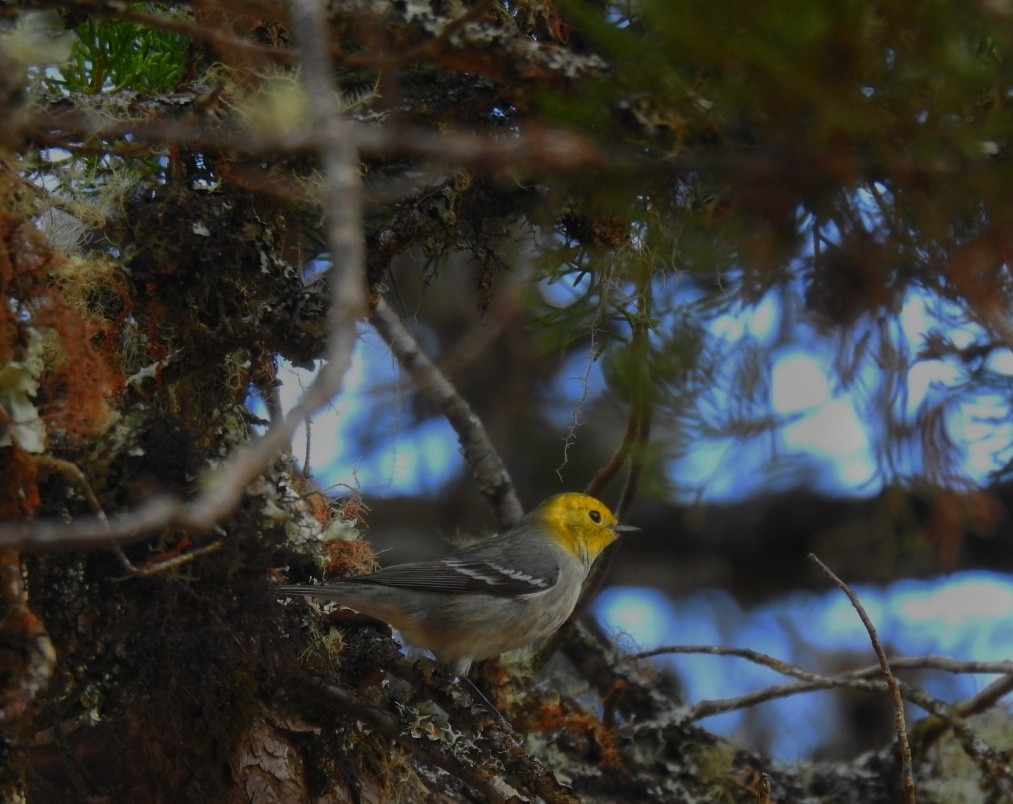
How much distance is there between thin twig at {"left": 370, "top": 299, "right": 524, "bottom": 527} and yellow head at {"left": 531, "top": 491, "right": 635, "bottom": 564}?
43cm

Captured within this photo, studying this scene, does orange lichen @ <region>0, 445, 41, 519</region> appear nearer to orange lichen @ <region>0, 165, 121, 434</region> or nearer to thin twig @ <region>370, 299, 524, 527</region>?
orange lichen @ <region>0, 165, 121, 434</region>

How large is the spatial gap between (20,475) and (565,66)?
45.4 inches

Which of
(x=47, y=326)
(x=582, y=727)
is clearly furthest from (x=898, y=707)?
(x=47, y=326)

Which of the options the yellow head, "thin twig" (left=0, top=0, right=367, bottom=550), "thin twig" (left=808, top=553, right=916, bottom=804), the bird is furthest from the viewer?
the yellow head

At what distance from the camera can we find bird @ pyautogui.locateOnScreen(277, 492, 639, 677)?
310 centimetres

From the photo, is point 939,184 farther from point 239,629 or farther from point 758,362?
point 239,629

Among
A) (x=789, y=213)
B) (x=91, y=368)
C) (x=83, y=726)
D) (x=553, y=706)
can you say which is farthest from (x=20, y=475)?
(x=553, y=706)

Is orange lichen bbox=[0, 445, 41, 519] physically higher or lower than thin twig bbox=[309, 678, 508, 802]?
higher

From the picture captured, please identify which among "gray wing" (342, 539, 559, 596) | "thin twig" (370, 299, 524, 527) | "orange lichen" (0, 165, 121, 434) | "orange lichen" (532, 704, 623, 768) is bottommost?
"orange lichen" (532, 704, 623, 768)

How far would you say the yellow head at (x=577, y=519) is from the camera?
12.9 feet

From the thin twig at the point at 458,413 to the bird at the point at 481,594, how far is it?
4.3 inches

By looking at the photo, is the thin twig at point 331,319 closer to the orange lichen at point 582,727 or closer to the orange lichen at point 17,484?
the orange lichen at point 17,484

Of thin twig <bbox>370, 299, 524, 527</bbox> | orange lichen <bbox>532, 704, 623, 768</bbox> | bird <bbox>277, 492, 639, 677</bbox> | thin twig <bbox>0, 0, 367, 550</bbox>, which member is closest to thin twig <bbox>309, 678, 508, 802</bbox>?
bird <bbox>277, 492, 639, 677</bbox>

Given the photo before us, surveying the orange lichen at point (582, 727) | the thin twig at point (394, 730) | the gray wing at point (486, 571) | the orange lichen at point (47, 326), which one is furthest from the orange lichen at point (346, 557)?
the orange lichen at point (47, 326)
